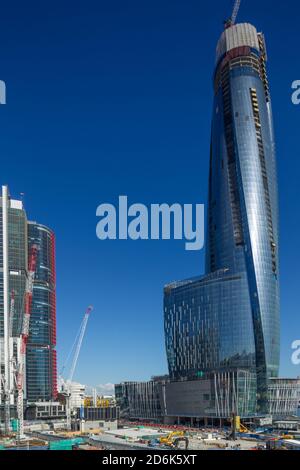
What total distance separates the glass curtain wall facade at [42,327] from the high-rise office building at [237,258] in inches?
1756

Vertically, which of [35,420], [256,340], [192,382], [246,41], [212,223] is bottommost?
[35,420]

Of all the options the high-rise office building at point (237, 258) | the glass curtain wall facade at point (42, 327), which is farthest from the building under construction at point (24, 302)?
the high-rise office building at point (237, 258)

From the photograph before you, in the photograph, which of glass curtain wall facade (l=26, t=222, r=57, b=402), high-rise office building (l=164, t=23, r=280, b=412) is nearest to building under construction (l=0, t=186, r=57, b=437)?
glass curtain wall facade (l=26, t=222, r=57, b=402)

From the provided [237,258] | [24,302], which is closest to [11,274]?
[24,302]

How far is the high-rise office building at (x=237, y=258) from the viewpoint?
129m

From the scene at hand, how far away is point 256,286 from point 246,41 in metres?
63.6

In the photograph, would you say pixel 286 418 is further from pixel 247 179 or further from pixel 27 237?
pixel 27 237

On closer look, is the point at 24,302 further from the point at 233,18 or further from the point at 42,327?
the point at 233,18

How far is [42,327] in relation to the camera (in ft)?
586

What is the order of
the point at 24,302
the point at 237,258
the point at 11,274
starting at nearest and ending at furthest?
1. the point at 237,258
2. the point at 24,302
3. the point at 11,274

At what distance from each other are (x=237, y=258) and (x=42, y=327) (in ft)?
233
